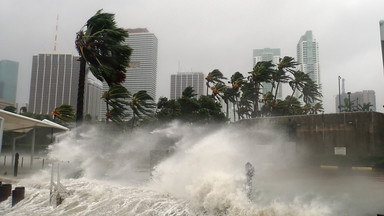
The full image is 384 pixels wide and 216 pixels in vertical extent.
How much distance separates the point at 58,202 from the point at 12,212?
1.75m

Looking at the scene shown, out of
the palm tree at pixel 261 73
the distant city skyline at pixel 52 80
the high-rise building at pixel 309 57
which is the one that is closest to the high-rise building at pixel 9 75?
the palm tree at pixel 261 73

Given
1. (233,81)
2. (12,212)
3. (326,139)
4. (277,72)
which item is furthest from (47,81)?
(12,212)

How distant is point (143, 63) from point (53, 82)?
34.7 meters

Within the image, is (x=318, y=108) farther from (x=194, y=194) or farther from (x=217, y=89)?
(x=194, y=194)

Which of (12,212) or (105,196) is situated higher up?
(105,196)

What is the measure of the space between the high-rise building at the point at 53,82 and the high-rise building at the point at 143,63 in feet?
61.5

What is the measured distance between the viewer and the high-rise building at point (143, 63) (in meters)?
114

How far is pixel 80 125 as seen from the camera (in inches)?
590

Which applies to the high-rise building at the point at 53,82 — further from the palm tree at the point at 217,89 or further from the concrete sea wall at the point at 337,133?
the concrete sea wall at the point at 337,133

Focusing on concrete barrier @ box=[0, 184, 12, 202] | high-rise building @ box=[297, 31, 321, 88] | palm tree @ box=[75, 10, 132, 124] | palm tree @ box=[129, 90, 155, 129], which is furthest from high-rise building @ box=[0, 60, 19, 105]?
high-rise building @ box=[297, 31, 321, 88]

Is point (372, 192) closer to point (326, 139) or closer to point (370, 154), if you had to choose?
point (370, 154)

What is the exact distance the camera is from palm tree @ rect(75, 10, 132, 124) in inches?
590

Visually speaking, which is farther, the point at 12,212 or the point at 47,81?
the point at 47,81

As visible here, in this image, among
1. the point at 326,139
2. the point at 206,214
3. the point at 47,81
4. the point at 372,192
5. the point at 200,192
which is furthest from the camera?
the point at 47,81
